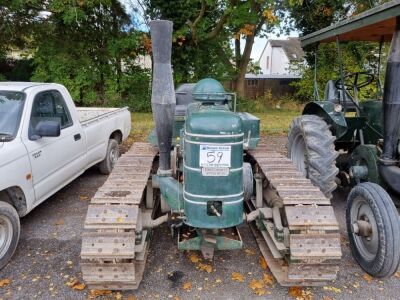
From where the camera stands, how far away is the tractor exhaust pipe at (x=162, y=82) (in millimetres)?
3262

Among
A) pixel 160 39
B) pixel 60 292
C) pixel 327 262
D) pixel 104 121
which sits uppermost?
pixel 160 39

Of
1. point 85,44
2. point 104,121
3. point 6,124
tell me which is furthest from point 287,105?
point 6,124

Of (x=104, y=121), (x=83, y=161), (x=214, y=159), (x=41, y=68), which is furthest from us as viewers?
(x=41, y=68)

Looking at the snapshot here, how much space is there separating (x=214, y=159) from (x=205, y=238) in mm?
815

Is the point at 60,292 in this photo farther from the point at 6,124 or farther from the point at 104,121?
the point at 104,121

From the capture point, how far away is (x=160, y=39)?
3268 mm

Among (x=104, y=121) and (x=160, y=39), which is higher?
(x=160, y=39)

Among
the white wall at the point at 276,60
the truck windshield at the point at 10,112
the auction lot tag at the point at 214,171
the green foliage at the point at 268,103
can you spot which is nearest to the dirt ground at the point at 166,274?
the auction lot tag at the point at 214,171

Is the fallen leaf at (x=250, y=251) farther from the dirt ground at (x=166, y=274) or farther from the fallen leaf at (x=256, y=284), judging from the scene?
the fallen leaf at (x=256, y=284)

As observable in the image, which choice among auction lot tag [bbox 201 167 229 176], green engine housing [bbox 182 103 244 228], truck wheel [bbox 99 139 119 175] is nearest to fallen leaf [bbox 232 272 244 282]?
green engine housing [bbox 182 103 244 228]

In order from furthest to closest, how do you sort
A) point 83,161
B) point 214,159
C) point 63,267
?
point 83,161
point 63,267
point 214,159

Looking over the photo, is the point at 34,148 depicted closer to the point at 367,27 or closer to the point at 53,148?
the point at 53,148

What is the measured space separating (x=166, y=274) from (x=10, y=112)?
273cm

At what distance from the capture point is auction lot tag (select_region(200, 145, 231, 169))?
320cm
